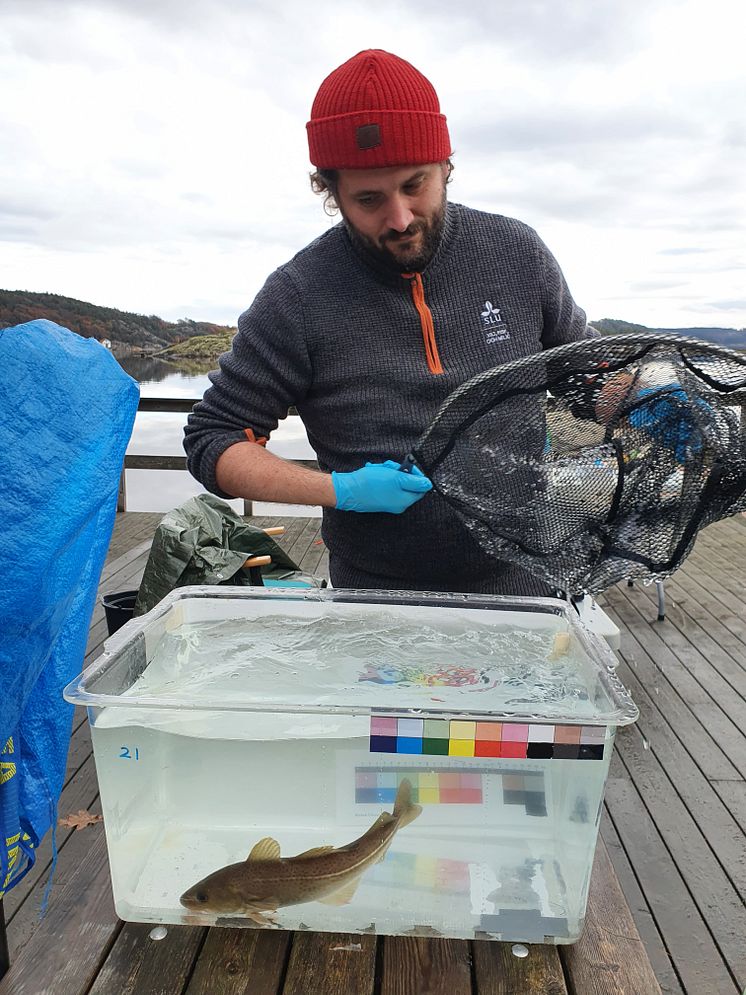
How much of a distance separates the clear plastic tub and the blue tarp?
0.09 m

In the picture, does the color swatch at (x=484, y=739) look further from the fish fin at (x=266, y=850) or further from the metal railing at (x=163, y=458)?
the metal railing at (x=163, y=458)

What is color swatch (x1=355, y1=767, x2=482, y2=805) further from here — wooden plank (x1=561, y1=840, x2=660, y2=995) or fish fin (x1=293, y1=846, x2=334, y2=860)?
wooden plank (x1=561, y1=840, x2=660, y2=995)

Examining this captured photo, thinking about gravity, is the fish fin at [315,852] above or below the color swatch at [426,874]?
above

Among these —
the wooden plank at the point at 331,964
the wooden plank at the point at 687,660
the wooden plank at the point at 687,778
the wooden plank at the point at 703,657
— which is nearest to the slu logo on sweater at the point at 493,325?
the wooden plank at the point at 331,964

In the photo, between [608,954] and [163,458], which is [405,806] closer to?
[608,954]

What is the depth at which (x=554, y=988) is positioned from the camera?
1.09 metres

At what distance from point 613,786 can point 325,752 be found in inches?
95.5

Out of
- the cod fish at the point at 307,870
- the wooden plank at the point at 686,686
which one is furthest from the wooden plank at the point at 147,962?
the wooden plank at the point at 686,686

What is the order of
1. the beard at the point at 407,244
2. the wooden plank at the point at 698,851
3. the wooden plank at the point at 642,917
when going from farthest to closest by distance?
the wooden plank at the point at 698,851
the wooden plank at the point at 642,917
the beard at the point at 407,244

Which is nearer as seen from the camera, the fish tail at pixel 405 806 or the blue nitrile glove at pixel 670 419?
the fish tail at pixel 405 806

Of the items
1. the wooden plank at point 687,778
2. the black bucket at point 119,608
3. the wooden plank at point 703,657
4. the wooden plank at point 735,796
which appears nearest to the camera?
the wooden plank at point 687,778

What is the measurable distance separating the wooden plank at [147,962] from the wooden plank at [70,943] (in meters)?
0.02

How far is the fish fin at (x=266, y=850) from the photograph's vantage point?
1.08m

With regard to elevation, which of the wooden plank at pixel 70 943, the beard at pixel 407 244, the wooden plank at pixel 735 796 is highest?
the beard at pixel 407 244
